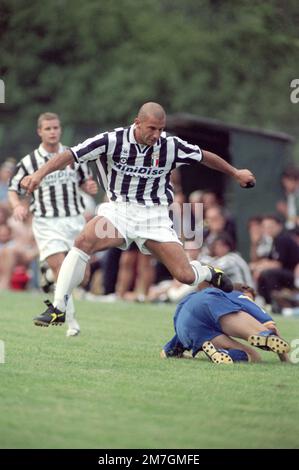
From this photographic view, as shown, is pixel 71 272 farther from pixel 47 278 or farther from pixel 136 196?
pixel 47 278

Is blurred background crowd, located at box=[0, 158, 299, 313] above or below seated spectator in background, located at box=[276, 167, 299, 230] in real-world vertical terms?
below

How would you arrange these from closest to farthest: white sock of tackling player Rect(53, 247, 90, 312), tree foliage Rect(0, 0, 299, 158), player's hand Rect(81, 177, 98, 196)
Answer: white sock of tackling player Rect(53, 247, 90, 312) < player's hand Rect(81, 177, 98, 196) < tree foliage Rect(0, 0, 299, 158)

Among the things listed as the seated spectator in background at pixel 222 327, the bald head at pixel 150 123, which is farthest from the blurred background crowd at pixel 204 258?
the bald head at pixel 150 123

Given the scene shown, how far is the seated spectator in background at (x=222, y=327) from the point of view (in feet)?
35.2

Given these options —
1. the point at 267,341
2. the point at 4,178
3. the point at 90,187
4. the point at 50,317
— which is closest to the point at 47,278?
the point at 90,187

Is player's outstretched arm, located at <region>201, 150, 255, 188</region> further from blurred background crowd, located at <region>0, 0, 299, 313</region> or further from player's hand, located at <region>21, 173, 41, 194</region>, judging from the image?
blurred background crowd, located at <region>0, 0, 299, 313</region>

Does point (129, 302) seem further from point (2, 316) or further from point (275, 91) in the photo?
point (275, 91)

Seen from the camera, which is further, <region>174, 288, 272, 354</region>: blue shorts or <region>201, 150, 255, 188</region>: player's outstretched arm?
<region>201, 150, 255, 188</region>: player's outstretched arm

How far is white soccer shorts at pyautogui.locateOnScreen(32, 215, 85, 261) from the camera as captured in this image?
13.9m

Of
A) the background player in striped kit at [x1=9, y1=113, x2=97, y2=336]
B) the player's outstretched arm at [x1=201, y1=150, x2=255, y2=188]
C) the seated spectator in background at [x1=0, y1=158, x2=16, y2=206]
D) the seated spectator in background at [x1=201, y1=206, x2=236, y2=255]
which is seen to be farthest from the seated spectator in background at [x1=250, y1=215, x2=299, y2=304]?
the player's outstretched arm at [x1=201, y1=150, x2=255, y2=188]

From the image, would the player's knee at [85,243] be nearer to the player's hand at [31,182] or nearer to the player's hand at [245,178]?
the player's hand at [31,182]

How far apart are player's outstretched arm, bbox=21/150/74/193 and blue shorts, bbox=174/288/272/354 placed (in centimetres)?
161

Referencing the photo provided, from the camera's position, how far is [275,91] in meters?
36.0

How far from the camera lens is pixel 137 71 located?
36.8m
